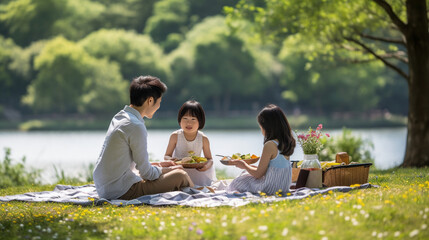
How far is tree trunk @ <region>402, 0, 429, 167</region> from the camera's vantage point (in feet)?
35.6

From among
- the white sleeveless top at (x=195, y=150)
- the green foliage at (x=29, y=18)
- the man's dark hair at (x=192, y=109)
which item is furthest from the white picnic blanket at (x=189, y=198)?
the green foliage at (x=29, y=18)

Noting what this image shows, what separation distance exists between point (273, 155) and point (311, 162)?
763mm

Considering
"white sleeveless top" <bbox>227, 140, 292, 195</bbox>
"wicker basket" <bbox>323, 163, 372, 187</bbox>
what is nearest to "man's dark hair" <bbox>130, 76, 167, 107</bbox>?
"white sleeveless top" <bbox>227, 140, 292, 195</bbox>

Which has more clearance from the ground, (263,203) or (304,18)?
(304,18)

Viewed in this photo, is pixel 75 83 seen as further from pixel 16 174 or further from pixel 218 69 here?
pixel 16 174

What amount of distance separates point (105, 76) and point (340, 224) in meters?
50.1

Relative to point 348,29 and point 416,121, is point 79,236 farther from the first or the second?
point 348,29

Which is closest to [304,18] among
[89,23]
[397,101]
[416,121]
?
[416,121]

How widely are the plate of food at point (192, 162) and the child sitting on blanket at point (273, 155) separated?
2.24 feet

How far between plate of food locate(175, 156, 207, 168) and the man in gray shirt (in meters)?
0.19

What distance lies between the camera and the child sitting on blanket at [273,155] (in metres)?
6.86

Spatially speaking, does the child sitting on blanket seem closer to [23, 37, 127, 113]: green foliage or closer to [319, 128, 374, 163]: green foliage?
[319, 128, 374, 163]: green foliage

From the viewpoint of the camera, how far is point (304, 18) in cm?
1274

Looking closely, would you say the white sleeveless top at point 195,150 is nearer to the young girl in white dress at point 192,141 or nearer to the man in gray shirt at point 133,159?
the young girl in white dress at point 192,141
